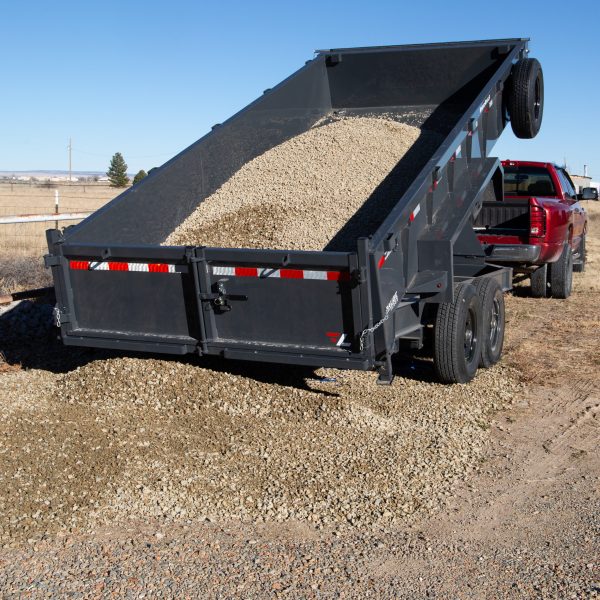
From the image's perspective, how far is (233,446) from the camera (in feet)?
17.9

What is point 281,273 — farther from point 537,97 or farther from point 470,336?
point 537,97

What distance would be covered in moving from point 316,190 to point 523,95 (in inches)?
89.2

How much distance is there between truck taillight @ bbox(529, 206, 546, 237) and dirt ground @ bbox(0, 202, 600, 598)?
2.52 metres

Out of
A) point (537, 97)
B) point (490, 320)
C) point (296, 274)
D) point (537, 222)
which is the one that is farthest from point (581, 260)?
point (296, 274)

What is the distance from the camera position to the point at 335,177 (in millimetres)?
7715

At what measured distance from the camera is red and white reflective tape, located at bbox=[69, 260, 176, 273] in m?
5.82

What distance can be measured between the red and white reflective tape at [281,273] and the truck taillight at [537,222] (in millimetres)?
4922

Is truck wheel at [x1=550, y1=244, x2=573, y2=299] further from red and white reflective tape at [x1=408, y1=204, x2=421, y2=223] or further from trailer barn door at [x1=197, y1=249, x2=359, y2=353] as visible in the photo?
trailer barn door at [x1=197, y1=249, x2=359, y2=353]

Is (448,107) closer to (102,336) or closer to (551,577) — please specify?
(102,336)

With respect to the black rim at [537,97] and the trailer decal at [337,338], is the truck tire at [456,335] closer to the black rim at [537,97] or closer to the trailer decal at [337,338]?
the trailer decal at [337,338]

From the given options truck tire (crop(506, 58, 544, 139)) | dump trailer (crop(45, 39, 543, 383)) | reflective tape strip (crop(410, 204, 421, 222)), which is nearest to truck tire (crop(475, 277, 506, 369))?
dump trailer (crop(45, 39, 543, 383))

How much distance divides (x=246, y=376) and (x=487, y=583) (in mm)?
2941

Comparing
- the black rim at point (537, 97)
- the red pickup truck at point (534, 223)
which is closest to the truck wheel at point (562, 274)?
the red pickup truck at point (534, 223)

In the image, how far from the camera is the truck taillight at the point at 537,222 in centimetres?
957
